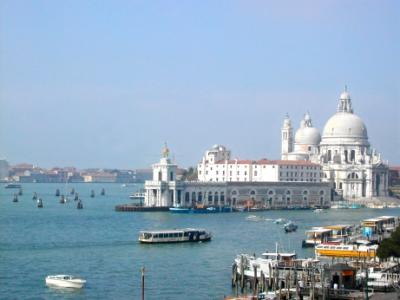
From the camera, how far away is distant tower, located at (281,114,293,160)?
58.6 meters

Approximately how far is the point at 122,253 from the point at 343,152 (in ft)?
109

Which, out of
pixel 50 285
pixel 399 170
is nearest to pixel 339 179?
pixel 399 170

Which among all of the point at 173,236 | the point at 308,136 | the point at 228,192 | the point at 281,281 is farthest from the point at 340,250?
the point at 308,136

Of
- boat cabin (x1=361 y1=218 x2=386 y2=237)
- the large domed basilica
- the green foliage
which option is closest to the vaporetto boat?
the green foliage

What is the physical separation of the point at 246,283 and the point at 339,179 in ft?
118

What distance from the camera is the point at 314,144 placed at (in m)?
58.3

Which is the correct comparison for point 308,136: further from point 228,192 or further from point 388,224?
point 388,224

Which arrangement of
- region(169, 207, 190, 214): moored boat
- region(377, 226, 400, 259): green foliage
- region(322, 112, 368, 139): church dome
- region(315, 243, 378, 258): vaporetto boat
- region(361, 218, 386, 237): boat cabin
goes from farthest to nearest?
region(322, 112, 368, 139): church dome < region(169, 207, 190, 214): moored boat < region(361, 218, 386, 237): boat cabin < region(315, 243, 378, 258): vaporetto boat < region(377, 226, 400, 259): green foliage

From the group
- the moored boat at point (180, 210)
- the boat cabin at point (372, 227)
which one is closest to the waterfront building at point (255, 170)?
the moored boat at point (180, 210)

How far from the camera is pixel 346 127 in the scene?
55812 millimetres

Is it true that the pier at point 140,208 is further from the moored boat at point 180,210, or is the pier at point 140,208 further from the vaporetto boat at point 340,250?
the vaporetto boat at point 340,250

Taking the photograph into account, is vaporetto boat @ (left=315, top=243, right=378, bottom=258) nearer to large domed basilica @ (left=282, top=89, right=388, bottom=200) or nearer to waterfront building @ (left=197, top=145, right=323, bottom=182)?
waterfront building @ (left=197, top=145, right=323, bottom=182)

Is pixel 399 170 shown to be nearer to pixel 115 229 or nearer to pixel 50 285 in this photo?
pixel 115 229

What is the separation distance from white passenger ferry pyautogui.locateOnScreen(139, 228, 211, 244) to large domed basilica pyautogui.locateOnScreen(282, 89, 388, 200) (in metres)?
27.4
